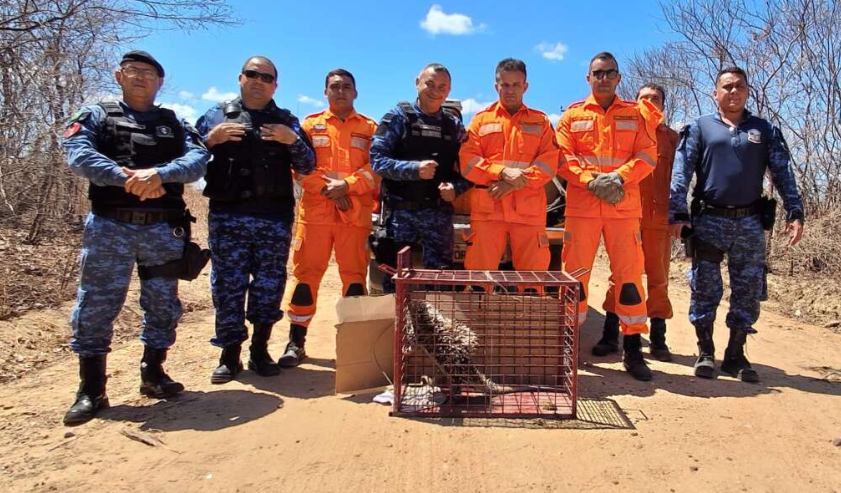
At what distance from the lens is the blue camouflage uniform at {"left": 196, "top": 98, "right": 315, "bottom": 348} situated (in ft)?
12.5

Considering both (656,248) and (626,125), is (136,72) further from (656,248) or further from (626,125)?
(656,248)

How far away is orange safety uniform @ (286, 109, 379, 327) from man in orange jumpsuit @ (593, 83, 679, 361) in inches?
88.7

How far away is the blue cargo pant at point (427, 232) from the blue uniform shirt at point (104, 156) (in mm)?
1491

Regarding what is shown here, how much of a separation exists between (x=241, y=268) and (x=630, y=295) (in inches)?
116

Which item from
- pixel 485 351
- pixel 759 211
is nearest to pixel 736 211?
pixel 759 211

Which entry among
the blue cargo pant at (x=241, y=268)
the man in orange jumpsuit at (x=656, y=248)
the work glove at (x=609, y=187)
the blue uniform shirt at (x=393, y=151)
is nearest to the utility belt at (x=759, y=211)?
the man in orange jumpsuit at (x=656, y=248)

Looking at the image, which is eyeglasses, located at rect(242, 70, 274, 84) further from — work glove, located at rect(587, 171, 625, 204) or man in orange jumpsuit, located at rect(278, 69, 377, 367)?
work glove, located at rect(587, 171, 625, 204)

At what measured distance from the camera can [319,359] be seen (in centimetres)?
453

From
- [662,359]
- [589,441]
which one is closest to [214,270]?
[589,441]

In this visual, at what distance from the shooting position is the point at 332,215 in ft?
13.9

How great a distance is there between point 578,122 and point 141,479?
372cm

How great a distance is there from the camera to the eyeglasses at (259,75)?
150 inches

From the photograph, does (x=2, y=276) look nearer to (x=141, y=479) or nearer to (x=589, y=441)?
(x=141, y=479)

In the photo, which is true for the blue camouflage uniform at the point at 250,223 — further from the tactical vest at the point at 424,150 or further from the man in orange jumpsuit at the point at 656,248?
the man in orange jumpsuit at the point at 656,248
